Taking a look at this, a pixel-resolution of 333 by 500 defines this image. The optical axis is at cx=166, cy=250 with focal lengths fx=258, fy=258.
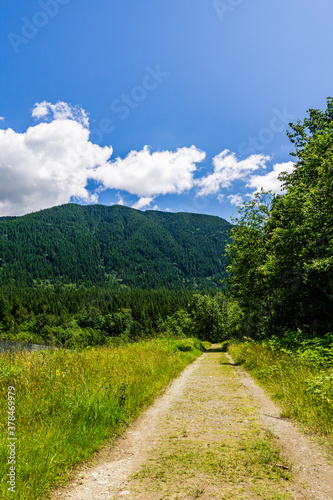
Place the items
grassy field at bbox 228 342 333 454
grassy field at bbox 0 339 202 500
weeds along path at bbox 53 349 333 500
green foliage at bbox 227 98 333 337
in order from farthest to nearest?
green foliage at bbox 227 98 333 337
grassy field at bbox 228 342 333 454
grassy field at bbox 0 339 202 500
weeds along path at bbox 53 349 333 500

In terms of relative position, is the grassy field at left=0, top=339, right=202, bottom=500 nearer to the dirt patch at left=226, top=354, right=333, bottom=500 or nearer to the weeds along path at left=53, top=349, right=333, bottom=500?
the weeds along path at left=53, top=349, right=333, bottom=500

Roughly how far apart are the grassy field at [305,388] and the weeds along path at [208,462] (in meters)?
0.43

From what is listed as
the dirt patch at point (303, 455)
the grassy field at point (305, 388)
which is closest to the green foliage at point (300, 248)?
the grassy field at point (305, 388)

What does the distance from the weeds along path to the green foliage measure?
31.0ft

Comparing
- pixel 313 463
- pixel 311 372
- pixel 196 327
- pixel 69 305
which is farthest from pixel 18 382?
pixel 69 305

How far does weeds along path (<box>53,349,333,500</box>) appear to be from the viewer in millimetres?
3252

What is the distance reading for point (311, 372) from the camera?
7.86 m

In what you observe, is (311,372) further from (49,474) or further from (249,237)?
(249,237)

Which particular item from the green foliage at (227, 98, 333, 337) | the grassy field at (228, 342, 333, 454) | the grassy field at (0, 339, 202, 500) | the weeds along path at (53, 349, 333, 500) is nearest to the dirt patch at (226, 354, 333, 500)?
the weeds along path at (53, 349, 333, 500)

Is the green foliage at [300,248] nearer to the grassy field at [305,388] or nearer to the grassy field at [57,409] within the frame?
the grassy field at [305,388]

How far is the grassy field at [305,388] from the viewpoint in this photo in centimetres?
530

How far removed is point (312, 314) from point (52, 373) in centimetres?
1499

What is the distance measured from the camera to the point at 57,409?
5.18m

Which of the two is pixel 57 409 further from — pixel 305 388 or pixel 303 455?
pixel 305 388
